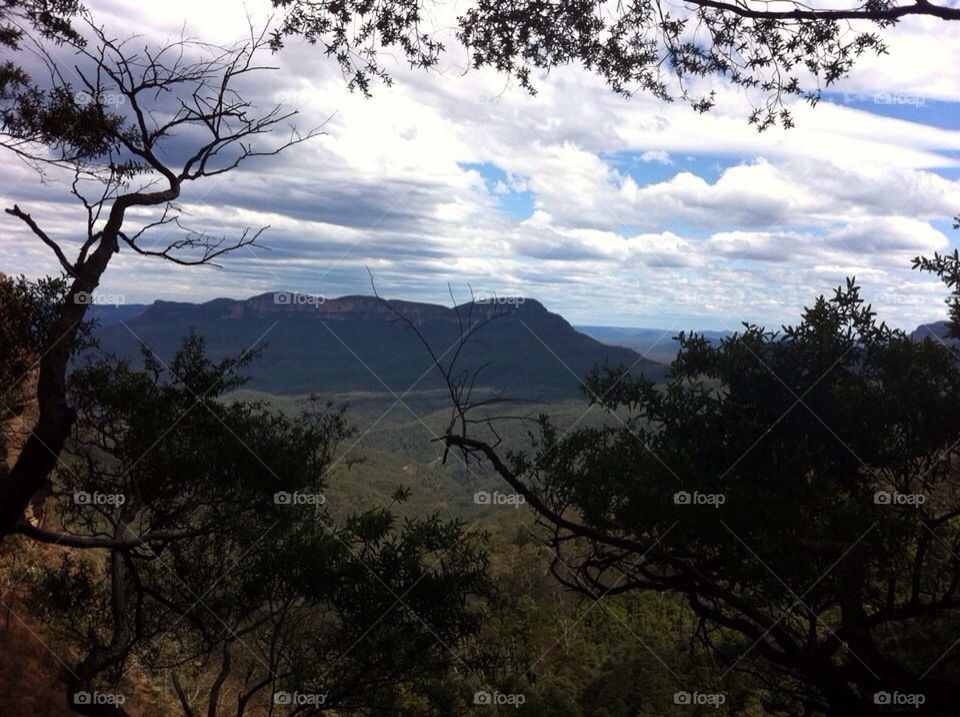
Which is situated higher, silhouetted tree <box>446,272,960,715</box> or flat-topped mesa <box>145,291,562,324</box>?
flat-topped mesa <box>145,291,562,324</box>

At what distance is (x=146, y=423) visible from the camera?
9102 mm

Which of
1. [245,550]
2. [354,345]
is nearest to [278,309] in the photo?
[354,345]

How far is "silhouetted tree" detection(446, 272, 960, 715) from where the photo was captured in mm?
5504

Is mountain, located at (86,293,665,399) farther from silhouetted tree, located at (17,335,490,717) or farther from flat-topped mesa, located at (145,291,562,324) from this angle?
silhouetted tree, located at (17,335,490,717)

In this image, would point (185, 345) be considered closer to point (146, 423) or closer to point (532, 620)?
point (146, 423)

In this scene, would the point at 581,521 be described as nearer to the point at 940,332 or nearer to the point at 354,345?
the point at 940,332

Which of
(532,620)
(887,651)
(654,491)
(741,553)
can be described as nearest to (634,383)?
(654,491)

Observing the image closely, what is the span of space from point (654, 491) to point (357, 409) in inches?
4132

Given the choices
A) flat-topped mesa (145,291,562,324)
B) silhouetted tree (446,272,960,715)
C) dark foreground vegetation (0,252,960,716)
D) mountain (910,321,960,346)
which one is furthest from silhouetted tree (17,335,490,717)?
Answer: flat-topped mesa (145,291,562,324)

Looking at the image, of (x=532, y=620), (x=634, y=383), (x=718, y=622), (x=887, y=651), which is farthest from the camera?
(x=532, y=620)

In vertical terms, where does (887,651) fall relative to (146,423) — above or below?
below

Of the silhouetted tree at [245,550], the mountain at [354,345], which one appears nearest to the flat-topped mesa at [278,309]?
the mountain at [354,345]

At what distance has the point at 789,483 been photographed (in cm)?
597

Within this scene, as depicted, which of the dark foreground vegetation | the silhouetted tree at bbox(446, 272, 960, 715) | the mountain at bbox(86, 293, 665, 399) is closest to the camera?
the silhouetted tree at bbox(446, 272, 960, 715)
